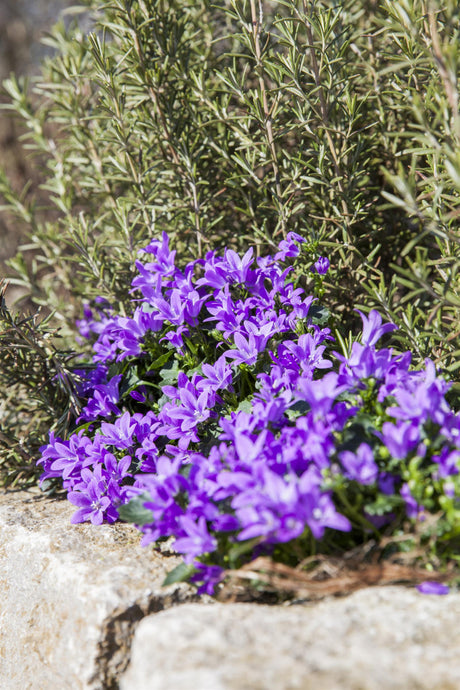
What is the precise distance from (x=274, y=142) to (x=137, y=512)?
1647 millimetres

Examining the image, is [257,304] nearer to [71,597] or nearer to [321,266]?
[321,266]

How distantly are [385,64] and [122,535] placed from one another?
245 centimetres

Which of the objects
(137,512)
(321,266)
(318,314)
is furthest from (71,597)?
(321,266)

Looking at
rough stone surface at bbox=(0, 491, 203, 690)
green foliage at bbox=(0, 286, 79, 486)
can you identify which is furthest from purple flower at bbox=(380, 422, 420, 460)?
green foliage at bbox=(0, 286, 79, 486)

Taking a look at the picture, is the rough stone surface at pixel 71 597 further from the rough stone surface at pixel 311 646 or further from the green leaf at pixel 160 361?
the green leaf at pixel 160 361

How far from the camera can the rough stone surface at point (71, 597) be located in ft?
5.29

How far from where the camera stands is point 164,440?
212 cm

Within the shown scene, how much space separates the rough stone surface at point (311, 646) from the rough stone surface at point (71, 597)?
0.23 meters

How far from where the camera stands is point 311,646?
127 cm

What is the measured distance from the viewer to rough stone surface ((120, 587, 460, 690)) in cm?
118

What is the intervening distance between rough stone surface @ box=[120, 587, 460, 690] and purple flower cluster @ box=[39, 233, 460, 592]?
18 centimetres

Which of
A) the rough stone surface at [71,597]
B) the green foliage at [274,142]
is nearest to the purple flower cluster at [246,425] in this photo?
the rough stone surface at [71,597]

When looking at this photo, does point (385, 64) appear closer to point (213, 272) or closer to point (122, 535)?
point (213, 272)

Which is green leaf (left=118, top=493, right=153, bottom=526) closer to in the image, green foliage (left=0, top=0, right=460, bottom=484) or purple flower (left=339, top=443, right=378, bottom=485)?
purple flower (left=339, top=443, right=378, bottom=485)
